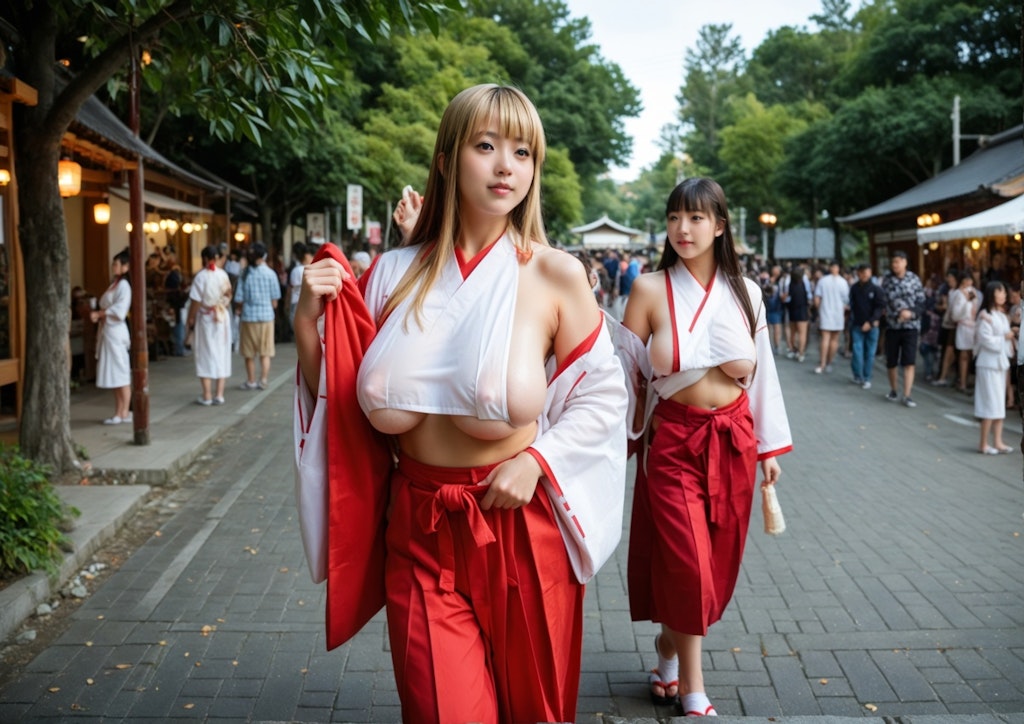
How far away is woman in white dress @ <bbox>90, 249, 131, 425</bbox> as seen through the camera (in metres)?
11.1

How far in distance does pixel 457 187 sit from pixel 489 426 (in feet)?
2.20

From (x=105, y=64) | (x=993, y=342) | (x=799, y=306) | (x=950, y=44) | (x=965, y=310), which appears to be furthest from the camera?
(x=950, y=44)

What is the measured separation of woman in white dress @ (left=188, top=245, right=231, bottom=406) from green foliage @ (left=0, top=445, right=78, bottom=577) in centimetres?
654

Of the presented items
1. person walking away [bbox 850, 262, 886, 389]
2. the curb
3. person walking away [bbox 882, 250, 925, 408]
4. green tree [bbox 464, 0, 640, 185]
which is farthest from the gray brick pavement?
green tree [bbox 464, 0, 640, 185]

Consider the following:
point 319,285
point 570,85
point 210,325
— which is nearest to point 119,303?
point 210,325

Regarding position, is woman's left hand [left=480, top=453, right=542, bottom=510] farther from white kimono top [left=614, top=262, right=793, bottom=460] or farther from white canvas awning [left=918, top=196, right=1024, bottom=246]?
white canvas awning [left=918, top=196, right=1024, bottom=246]

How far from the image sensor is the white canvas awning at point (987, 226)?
14750 millimetres

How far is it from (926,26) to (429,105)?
19.4m

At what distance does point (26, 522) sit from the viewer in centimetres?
577

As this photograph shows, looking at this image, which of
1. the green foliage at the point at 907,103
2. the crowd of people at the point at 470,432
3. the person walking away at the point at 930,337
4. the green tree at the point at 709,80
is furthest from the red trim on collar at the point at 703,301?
the green tree at the point at 709,80

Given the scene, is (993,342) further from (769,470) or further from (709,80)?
(709,80)

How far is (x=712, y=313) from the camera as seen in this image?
409 cm

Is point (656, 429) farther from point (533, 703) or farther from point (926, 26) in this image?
point (926, 26)

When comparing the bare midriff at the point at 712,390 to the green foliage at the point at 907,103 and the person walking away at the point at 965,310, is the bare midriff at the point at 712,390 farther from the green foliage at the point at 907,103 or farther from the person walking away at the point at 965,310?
the green foliage at the point at 907,103
